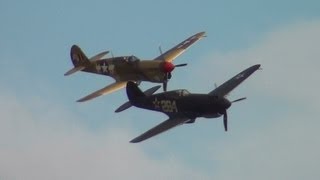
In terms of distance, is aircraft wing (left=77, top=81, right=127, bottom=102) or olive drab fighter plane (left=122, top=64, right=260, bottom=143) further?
aircraft wing (left=77, top=81, right=127, bottom=102)

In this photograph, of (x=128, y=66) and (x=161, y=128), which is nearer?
(x=161, y=128)

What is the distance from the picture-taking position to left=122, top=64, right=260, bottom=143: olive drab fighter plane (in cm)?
3284

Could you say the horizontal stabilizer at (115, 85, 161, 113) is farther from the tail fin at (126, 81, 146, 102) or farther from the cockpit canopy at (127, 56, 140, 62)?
the cockpit canopy at (127, 56, 140, 62)

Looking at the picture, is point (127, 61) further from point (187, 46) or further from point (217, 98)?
point (217, 98)

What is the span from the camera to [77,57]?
53312 mm

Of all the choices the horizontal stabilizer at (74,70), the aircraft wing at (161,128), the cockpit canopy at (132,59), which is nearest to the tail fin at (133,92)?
the cockpit canopy at (132,59)

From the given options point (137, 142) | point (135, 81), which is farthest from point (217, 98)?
point (135, 81)

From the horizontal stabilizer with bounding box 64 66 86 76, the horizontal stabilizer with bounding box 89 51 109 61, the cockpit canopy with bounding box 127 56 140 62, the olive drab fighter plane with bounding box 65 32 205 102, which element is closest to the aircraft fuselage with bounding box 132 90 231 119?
the olive drab fighter plane with bounding box 65 32 205 102

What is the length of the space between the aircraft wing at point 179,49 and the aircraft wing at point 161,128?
552 inches

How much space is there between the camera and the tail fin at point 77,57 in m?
52.1

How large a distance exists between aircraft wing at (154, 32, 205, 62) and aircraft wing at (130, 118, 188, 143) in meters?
14.0

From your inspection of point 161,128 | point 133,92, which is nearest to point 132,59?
point 133,92

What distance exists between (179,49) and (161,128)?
17780 mm

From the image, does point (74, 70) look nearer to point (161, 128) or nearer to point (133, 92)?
point (133, 92)
